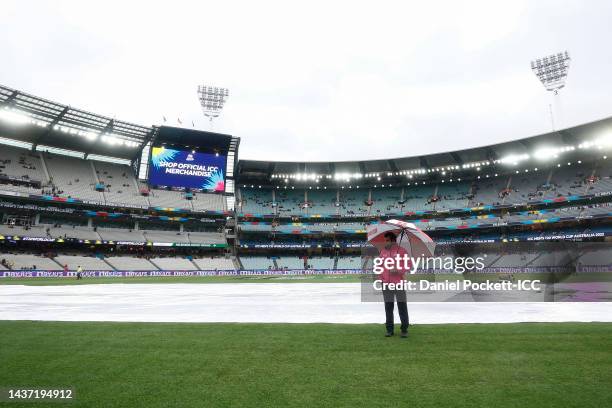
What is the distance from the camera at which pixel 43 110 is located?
52.2 m

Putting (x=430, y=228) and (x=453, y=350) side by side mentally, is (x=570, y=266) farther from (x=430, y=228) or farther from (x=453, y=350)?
(x=453, y=350)

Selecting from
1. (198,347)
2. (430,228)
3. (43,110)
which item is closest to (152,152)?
(43,110)

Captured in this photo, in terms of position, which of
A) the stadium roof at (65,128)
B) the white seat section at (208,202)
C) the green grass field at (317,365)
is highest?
the stadium roof at (65,128)

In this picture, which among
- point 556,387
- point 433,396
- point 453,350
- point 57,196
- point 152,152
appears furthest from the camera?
point 152,152

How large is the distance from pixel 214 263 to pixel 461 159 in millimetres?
52655

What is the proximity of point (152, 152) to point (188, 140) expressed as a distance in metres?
6.97

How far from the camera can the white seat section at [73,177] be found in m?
60.6

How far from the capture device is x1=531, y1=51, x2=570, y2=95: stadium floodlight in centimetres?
6094

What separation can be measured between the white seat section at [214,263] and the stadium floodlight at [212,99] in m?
29.0

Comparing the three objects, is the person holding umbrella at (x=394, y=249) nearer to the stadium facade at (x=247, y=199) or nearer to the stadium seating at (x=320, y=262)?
the stadium facade at (x=247, y=199)

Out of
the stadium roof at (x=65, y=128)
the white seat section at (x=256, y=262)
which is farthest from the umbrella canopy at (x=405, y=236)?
the white seat section at (x=256, y=262)

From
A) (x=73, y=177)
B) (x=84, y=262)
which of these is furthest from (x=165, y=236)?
(x=73, y=177)

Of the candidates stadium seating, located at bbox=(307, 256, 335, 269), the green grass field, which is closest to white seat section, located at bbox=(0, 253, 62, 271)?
stadium seating, located at bbox=(307, 256, 335, 269)

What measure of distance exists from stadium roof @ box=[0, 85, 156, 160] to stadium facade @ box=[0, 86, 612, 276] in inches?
9.8
